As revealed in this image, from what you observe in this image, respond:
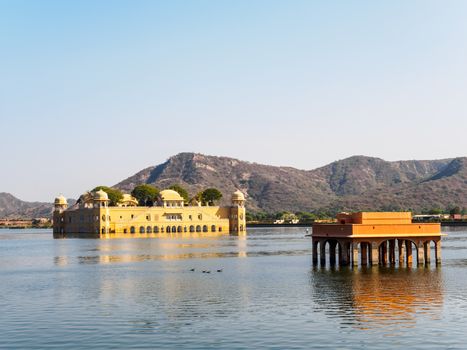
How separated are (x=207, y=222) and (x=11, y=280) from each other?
13321 centimetres

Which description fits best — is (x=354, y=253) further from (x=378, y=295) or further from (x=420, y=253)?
(x=378, y=295)

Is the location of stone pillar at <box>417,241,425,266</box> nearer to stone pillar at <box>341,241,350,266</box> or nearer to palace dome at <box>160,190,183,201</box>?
stone pillar at <box>341,241,350,266</box>

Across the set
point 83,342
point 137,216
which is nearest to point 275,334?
point 83,342

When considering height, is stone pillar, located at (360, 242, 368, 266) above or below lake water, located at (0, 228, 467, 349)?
above

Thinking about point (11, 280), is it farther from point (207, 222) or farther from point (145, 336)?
point (207, 222)

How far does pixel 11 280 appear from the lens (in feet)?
188

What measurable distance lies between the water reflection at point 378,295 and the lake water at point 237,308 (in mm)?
62

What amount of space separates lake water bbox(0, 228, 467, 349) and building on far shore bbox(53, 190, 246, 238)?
116m

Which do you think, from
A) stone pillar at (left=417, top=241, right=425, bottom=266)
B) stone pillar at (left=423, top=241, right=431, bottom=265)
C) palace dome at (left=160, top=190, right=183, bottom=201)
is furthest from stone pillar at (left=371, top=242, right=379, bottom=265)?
palace dome at (left=160, top=190, right=183, bottom=201)

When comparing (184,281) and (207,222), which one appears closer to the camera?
(184,281)

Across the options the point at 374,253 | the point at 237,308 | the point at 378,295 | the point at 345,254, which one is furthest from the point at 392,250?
the point at 237,308

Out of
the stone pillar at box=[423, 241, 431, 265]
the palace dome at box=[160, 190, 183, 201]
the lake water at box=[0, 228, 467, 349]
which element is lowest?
the lake water at box=[0, 228, 467, 349]

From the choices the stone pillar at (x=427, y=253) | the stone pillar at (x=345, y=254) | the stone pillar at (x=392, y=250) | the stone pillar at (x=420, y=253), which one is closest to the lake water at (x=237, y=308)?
the stone pillar at (x=345, y=254)

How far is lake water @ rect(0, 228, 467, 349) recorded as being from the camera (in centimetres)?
3092
